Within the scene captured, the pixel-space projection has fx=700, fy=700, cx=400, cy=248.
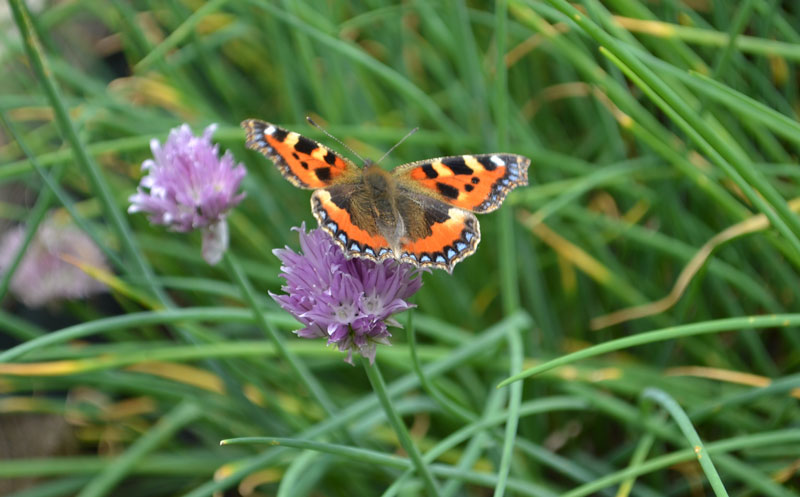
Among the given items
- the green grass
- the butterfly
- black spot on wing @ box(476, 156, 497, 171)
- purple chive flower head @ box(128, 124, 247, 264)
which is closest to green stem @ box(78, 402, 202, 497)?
the green grass

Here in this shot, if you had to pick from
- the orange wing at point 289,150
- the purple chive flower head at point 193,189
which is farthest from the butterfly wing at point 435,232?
the purple chive flower head at point 193,189

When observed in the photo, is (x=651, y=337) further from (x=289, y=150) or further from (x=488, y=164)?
(x=289, y=150)

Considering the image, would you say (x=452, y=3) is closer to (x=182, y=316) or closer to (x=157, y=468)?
(x=182, y=316)

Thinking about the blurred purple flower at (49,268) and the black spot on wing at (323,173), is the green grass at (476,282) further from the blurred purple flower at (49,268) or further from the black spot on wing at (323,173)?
the black spot on wing at (323,173)

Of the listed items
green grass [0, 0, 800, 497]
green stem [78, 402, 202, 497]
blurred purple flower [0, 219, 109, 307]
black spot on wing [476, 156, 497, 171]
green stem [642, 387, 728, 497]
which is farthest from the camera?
blurred purple flower [0, 219, 109, 307]

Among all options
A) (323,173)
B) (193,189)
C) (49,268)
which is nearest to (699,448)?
(323,173)

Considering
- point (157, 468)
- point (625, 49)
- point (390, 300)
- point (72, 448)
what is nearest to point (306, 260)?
point (390, 300)

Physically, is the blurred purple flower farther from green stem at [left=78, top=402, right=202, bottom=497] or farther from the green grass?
green stem at [left=78, top=402, right=202, bottom=497]
